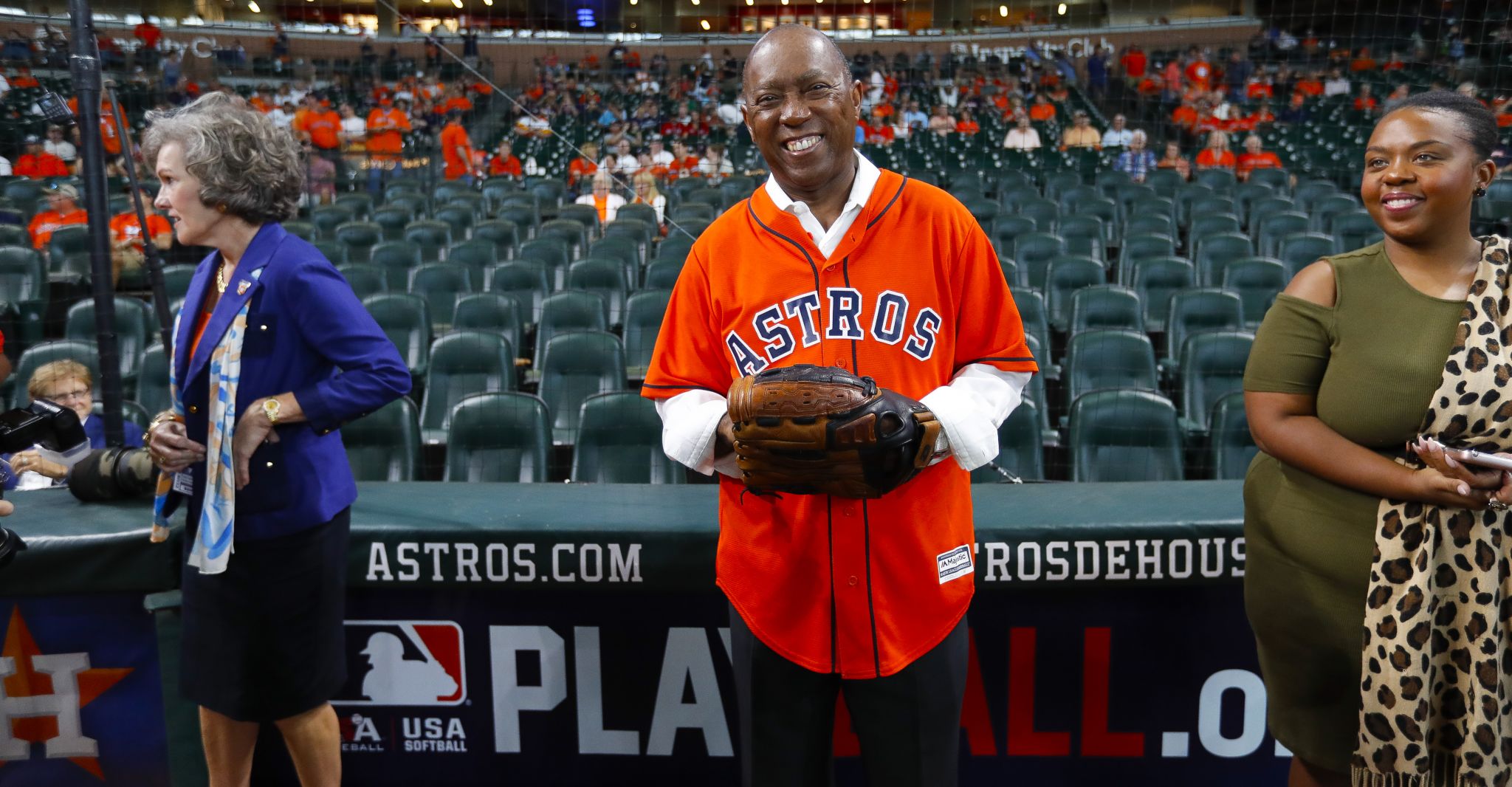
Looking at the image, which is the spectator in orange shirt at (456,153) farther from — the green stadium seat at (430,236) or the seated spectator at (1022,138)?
the seated spectator at (1022,138)

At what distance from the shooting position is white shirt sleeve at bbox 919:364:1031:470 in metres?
1.58

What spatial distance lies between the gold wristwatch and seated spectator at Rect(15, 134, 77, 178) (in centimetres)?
822

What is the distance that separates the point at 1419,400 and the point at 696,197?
678 cm

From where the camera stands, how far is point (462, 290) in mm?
6645

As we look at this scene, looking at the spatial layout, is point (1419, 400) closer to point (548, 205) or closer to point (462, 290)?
point (462, 290)

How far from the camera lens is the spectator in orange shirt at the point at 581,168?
334 inches

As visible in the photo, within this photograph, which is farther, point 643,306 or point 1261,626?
Answer: point 643,306

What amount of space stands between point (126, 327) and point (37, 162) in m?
4.67

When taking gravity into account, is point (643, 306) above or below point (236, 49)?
below

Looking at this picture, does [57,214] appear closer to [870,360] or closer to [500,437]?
[500,437]

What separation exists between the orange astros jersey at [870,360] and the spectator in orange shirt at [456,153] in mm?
8799

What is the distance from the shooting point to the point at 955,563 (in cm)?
168

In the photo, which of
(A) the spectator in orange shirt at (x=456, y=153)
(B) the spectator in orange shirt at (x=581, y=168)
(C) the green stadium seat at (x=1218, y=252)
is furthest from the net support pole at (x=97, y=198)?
(A) the spectator in orange shirt at (x=456, y=153)

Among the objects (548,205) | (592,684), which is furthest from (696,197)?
(592,684)
